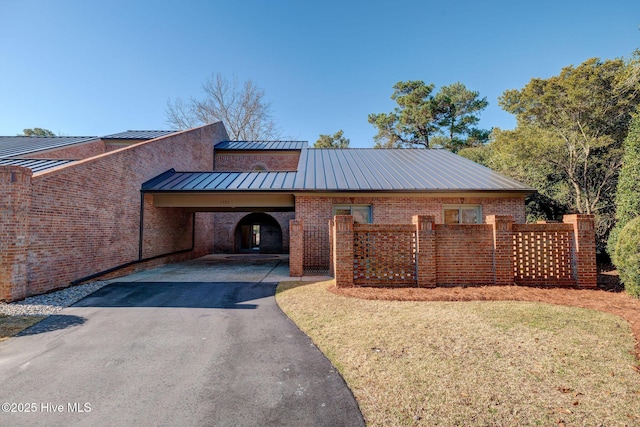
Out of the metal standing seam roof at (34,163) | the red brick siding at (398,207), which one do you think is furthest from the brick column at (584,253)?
the metal standing seam roof at (34,163)

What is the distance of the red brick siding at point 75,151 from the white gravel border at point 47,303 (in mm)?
8185

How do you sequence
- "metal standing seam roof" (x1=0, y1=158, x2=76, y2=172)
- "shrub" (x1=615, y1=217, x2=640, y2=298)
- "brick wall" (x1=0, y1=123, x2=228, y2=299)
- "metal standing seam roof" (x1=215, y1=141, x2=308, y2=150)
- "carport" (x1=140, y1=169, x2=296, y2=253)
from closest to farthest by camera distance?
1. "shrub" (x1=615, y1=217, x2=640, y2=298)
2. "brick wall" (x1=0, y1=123, x2=228, y2=299)
3. "metal standing seam roof" (x1=0, y1=158, x2=76, y2=172)
4. "carport" (x1=140, y1=169, x2=296, y2=253)
5. "metal standing seam roof" (x1=215, y1=141, x2=308, y2=150)

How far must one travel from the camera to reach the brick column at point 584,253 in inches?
273

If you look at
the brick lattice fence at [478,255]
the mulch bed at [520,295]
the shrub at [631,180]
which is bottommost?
the mulch bed at [520,295]

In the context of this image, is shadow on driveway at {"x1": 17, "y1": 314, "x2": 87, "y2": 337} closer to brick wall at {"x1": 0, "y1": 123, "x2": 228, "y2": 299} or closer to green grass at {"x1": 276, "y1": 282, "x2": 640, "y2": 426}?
brick wall at {"x1": 0, "y1": 123, "x2": 228, "y2": 299}

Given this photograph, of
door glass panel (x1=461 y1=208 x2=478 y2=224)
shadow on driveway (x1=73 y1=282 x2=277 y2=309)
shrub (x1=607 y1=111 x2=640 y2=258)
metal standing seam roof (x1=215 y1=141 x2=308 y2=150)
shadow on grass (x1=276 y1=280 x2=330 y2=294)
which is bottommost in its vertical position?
shadow on driveway (x1=73 y1=282 x2=277 y2=309)

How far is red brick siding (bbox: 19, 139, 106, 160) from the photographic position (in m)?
12.8

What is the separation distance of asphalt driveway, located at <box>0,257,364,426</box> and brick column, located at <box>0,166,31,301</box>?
1.67 metres

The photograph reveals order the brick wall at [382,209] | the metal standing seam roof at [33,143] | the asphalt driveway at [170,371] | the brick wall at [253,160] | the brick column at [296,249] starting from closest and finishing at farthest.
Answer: the asphalt driveway at [170,371] < the brick column at [296,249] < the brick wall at [382,209] < the metal standing seam roof at [33,143] < the brick wall at [253,160]

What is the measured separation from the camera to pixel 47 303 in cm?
615

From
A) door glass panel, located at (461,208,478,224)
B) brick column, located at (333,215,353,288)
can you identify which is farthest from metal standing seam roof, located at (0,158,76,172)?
door glass panel, located at (461,208,478,224)

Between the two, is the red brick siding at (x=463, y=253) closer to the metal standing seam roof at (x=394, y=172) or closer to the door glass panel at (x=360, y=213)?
the metal standing seam roof at (x=394, y=172)

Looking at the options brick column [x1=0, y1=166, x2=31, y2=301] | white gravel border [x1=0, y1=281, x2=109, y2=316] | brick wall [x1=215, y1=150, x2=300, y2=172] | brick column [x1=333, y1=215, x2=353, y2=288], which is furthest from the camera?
brick wall [x1=215, y1=150, x2=300, y2=172]

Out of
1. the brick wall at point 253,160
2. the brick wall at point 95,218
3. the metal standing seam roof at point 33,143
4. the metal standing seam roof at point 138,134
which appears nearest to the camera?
the brick wall at point 95,218
